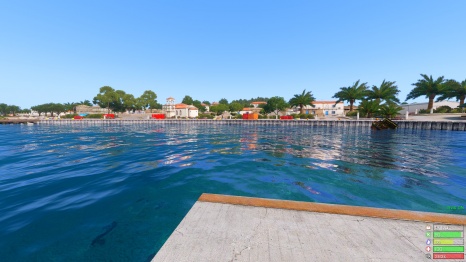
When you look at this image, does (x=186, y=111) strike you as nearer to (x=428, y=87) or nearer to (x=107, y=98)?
(x=107, y=98)

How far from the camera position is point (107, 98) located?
89.8m

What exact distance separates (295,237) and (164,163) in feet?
27.8

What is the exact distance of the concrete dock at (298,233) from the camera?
91.5 inches

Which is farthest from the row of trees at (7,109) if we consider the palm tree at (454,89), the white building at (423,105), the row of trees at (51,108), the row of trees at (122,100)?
the palm tree at (454,89)

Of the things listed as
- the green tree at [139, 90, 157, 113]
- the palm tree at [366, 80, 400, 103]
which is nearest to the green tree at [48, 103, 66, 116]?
the green tree at [139, 90, 157, 113]

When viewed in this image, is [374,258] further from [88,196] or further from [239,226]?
[88,196]

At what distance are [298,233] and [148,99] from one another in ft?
364

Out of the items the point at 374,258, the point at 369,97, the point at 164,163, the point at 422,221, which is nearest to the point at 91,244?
the point at 374,258

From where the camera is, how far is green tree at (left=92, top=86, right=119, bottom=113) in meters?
89.7

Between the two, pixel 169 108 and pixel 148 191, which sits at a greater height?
pixel 169 108

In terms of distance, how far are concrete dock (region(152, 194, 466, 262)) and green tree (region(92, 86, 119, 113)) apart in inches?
4115

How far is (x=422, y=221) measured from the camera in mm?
3076

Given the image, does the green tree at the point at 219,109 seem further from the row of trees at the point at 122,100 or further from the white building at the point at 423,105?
the white building at the point at 423,105

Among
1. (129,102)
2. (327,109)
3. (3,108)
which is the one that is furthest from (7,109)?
(327,109)
